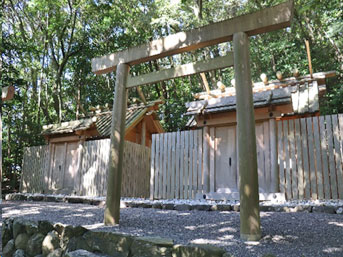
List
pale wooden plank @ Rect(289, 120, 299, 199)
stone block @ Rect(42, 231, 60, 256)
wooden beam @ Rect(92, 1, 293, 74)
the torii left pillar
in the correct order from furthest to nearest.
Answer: pale wooden plank @ Rect(289, 120, 299, 199)
the torii left pillar
stone block @ Rect(42, 231, 60, 256)
wooden beam @ Rect(92, 1, 293, 74)

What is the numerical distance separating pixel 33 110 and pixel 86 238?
14.6m

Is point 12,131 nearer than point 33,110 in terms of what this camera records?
Yes

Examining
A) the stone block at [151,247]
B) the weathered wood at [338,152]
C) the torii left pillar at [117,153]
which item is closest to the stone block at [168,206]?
the torii left pillar at [117,153]

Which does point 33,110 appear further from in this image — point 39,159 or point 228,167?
point 228,167

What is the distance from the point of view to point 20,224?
5.14 metres

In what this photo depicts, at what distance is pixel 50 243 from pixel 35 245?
0.46m

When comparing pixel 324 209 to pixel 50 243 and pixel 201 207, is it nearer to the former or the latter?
pixel 201 207

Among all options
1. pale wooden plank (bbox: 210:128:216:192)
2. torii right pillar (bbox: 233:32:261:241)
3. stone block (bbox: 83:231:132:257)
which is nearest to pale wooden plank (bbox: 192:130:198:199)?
pale wooden plank (bbox: 210:128:216:192)

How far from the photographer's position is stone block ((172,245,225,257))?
2.87m

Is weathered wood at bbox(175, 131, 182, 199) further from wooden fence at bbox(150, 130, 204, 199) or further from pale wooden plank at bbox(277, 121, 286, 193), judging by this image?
pale wooden plank at bbox(277, 121, 286, 193)

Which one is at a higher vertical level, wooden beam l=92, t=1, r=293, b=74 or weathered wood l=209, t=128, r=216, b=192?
wooden beam l=92, t=1, r=293, b=74

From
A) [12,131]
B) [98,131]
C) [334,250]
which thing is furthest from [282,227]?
[12,131]

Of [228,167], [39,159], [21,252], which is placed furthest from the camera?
[39,159]

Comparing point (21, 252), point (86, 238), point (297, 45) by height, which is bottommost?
point (21, 252)
